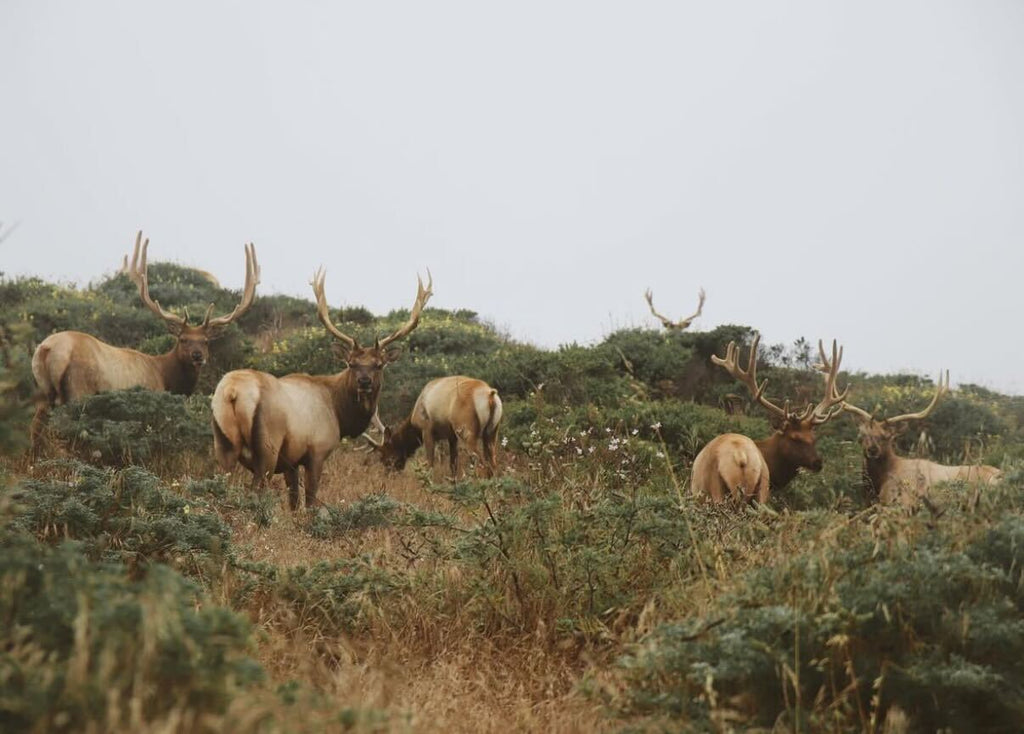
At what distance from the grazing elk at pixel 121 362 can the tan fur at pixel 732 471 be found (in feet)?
15.8

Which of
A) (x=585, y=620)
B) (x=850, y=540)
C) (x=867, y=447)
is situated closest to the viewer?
(x=850, y=540)

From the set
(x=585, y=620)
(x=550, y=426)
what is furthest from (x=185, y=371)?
(x=585, y=620)

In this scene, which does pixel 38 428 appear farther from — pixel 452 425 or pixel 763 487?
pixel 763 487

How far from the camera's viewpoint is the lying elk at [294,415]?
807cm

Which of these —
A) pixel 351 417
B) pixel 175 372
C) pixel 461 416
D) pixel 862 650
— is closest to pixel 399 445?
pixel 461 416

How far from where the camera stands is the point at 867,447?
10.1 metres

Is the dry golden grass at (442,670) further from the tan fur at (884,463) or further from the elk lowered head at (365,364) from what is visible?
the tan fur at (884,463)

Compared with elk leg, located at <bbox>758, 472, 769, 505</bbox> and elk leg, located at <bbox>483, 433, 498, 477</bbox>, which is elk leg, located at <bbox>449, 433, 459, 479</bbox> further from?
elk leg, located at <bbox>758, 472, 769, 505</bbox>

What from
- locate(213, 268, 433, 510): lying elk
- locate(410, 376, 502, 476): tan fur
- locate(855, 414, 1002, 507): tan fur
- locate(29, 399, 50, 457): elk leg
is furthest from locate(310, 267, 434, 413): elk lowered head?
locate(855, 414, 1002, 507): tan fur

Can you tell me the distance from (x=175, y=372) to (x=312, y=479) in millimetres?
3047

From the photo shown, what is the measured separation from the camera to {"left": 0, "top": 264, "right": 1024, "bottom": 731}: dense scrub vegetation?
2162mm

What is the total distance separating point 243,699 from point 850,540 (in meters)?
2.84

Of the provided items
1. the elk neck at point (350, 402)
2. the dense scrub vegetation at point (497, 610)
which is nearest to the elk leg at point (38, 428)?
the dense scrub vegetation at point (497, 610)

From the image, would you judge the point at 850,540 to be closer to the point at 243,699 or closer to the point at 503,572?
the point at 503,572
